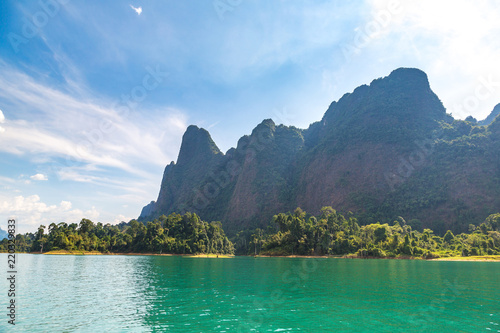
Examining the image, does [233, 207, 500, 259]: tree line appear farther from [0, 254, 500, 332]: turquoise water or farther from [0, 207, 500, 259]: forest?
[0, 254, 500, 332]: turquoise water

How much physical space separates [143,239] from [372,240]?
11616 centimetres

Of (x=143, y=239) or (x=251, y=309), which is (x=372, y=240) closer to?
(x=143, y=239)

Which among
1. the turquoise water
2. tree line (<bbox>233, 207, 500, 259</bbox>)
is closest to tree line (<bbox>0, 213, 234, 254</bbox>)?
tree line (<bbox>233, 207, 500, 259</bbox>)

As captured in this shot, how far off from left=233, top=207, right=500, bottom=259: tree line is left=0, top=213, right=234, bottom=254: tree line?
34199 mm

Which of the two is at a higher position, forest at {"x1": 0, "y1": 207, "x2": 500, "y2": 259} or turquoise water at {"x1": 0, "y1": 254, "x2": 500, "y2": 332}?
turquoise water at {"x1": 0, "y1": 254, "x2": 500, "y2": 332}

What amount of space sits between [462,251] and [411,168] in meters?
95.2

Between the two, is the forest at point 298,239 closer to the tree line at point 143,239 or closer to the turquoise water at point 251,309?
the tree line at point 143,239

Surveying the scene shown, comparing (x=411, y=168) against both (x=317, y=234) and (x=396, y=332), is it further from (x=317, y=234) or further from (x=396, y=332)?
(x=396, y=332)

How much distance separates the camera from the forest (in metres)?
114

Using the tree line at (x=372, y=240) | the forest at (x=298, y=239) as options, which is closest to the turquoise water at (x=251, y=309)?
the tree line at (x=372, y=240)

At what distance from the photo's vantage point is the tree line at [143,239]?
14038 centimetres

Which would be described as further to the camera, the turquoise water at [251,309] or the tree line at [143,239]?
the tree line at [143,239]

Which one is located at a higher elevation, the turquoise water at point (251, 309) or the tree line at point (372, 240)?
the turquoise water at point (251, 309)

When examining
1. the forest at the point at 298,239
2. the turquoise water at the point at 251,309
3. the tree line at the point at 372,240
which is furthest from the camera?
the forest at the point at 298,239
